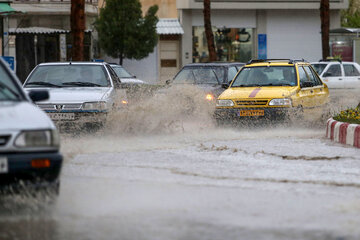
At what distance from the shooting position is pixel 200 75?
68.1 feet

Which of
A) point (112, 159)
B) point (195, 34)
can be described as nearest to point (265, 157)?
point (112, 159)

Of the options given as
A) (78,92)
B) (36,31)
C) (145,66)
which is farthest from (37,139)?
(145,66)

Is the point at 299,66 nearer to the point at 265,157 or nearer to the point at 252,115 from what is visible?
the point at 252,115

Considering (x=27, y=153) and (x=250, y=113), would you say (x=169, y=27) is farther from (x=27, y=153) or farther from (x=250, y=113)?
(x=27, y=153)

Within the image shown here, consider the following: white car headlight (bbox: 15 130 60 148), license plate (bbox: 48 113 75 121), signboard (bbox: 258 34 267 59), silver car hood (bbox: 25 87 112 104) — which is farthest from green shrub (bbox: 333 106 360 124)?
signboard (bbox: 258 34 267 59)

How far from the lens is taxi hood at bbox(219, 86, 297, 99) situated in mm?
16875

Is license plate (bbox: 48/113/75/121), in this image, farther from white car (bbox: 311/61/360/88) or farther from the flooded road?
white car (bbox: 311/61/360/88)

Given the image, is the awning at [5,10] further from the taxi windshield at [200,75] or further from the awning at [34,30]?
the awning at [34,30]

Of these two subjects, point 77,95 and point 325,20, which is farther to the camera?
point 325,20

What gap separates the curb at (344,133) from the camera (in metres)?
13.8

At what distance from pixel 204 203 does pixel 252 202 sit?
446 millimetres

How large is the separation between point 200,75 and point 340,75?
40.2ft

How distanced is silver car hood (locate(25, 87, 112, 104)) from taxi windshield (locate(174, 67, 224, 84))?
5.33m

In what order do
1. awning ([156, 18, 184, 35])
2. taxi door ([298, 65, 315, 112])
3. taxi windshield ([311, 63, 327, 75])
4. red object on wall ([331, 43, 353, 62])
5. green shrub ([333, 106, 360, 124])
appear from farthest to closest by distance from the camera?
1. awning ([156, 18, 184, 35])
2. red object on wall ([331, 43, 353, 62])
3. taxi windshield ([311, 63, 327, 75])
4. taxi door ([298, 65, 315, 112])
5. green shrub ([333, 106, 360, 124])
